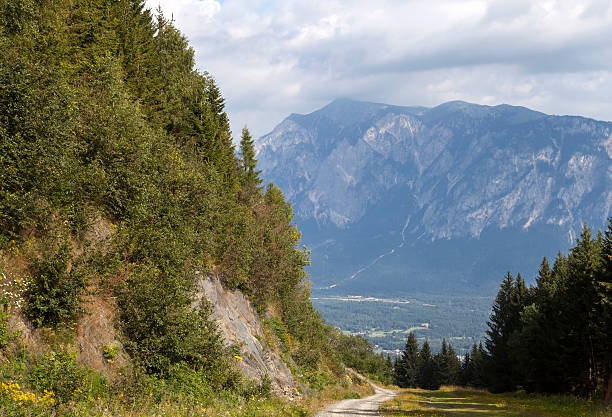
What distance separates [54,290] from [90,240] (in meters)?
3.55

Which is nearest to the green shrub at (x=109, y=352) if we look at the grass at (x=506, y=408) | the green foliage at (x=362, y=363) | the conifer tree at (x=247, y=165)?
the grass at (x=506, y=408)

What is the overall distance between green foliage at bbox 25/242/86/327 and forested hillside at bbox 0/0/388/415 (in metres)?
0.04

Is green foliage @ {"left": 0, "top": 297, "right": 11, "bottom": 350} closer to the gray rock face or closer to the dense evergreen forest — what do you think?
the gray rock face

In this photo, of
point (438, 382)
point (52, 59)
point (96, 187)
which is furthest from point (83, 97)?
point (438, 382)

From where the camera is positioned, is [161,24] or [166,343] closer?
[166,343]

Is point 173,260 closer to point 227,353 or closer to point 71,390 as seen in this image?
point 227,353

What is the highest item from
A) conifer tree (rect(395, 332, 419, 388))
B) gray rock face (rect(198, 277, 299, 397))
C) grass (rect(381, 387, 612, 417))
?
gray rock face (rect(198, 277, 299, 397))

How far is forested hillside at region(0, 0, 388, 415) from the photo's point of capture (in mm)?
12492

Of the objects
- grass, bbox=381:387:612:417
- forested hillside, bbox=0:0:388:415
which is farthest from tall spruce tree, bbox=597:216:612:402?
forested hillside, bbox=0:0:388:415

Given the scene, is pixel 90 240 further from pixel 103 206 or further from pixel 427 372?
pixel 427 372

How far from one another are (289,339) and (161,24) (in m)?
36.8

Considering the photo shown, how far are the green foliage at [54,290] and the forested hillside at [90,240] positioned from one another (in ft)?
0.13

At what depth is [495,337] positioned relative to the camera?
76250mm

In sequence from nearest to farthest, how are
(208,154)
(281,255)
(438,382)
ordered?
(208,154) → (281,255) → (438,382)
